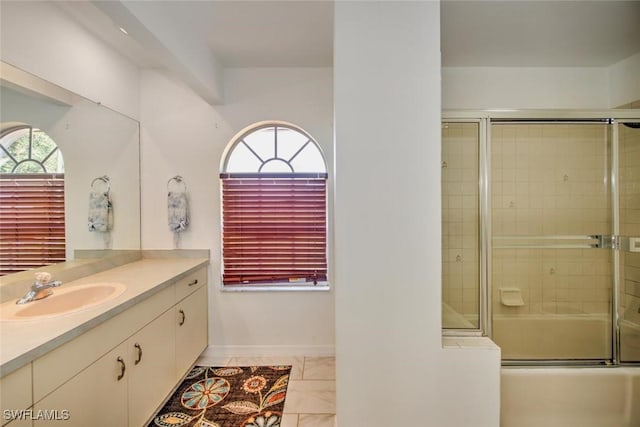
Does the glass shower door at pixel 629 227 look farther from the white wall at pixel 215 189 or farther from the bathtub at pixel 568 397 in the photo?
the white wall at pixel 215 189

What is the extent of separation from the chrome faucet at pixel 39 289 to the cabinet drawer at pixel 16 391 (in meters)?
0.64

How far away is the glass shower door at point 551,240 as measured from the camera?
2098 mm

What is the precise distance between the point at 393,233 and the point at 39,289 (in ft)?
6.16

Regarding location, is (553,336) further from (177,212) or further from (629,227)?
(177,212)

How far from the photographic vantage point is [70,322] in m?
1.20

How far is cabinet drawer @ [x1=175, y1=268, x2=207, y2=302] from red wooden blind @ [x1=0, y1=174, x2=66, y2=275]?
74 cm

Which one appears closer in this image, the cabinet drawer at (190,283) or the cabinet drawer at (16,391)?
the cabinet drawer at (16,391)

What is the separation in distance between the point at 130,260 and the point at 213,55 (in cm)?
189

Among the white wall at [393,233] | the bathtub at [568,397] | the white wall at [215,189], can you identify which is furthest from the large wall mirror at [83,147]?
the bathtub at [568,397]

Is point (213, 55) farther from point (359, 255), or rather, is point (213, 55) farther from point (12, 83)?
point (359, 255)

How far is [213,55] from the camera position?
2.32 meters

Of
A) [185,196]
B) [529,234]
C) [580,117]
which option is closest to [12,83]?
[185,196]

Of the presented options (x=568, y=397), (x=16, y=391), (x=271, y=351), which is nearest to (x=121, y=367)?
(x=16, y=391)

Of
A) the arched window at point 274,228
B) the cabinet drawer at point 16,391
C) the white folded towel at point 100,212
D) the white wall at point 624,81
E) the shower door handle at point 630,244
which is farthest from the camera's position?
the arched window at point 274,228
